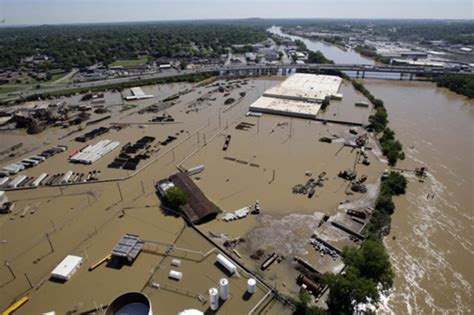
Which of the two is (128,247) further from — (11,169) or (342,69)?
(342,69)

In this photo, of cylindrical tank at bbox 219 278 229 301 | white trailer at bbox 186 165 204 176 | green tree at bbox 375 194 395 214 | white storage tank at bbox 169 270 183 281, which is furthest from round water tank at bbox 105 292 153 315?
green tree at bbox 375 194 395 214

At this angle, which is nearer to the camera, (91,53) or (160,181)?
(160,181)

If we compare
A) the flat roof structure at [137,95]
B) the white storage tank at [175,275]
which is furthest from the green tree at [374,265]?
the flat roof structure at [137,95]

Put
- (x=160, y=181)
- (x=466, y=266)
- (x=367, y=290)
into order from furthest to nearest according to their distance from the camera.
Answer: (x=160, y=181) < (x=466, y=266) < (x=367, y=290)

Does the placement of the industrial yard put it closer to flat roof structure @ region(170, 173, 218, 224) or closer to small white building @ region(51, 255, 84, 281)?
small white building @ region(51, 255, 84, 281)

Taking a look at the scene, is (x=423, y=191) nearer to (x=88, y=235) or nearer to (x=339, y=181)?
(x=339, y=181)

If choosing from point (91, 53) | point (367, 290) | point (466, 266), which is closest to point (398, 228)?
point (466, 266)
